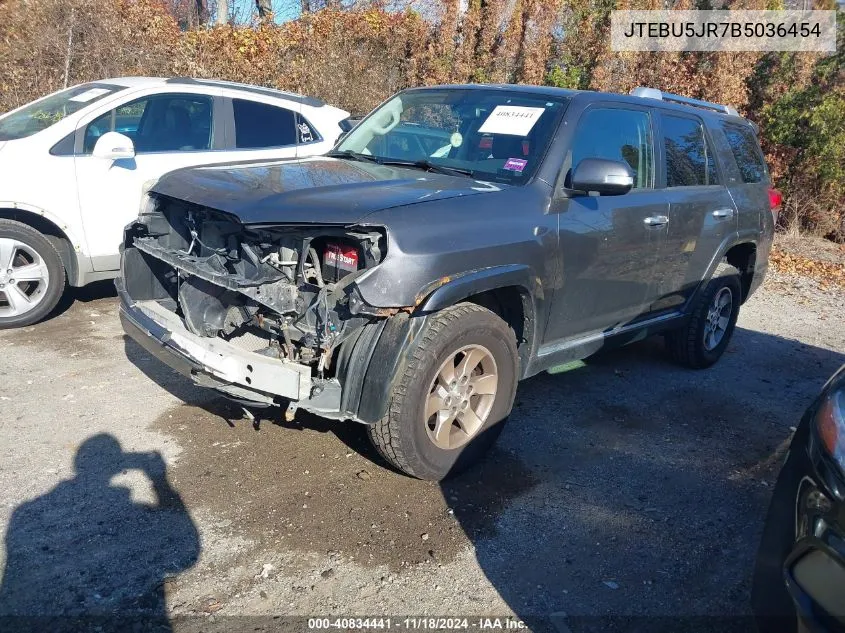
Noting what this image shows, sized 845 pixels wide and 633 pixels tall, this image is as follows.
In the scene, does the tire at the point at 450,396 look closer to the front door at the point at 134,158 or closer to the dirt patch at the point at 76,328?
the dirt patch at the point at 76,328

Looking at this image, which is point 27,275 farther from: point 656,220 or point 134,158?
point 656,220

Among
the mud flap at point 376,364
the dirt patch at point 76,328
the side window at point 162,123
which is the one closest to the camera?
the mud flap at point 376,364

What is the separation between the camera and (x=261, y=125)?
22.3 ft

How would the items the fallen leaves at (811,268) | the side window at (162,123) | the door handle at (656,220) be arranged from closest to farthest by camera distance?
the door handle at (656,220), the side window at (162,123), the fallen leaves at (811,268)

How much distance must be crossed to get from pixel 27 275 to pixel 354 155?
113 inches

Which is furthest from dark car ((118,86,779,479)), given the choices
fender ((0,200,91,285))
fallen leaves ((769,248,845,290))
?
fallen leaves ((769,248,845,290))

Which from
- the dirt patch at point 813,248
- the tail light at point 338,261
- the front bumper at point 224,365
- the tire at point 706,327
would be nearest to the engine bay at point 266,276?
the tail light at point 338,261

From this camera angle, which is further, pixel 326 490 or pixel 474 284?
pixel 326 490

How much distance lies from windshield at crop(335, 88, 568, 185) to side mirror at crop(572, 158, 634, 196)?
0.89ft

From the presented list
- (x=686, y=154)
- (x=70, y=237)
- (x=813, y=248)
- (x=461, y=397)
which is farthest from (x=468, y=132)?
(x=813, y=248)

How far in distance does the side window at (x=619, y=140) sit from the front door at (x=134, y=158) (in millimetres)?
3309

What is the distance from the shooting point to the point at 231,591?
2.88 metres

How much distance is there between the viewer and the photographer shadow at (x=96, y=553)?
8.87 feet

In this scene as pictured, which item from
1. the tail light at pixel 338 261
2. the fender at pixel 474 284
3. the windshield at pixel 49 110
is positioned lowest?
the fender at pixel 474 284
